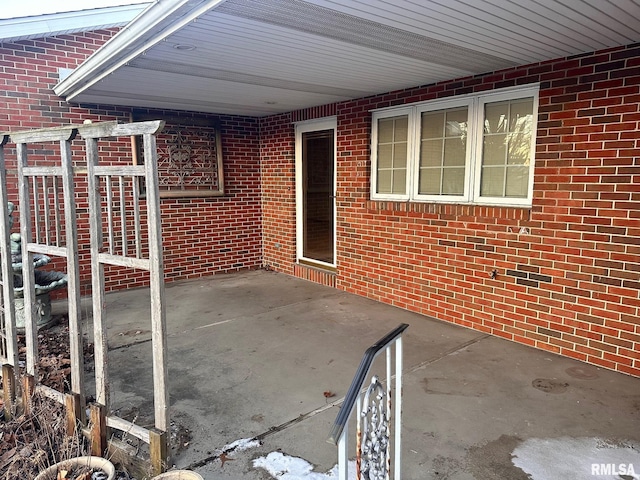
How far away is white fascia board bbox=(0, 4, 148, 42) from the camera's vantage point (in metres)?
5.11

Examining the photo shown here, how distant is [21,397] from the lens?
302 cm

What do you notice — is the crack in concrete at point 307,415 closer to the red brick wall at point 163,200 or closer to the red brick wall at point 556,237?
the red brick wall at point 556,237

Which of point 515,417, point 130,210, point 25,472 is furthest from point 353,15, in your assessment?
point 130,210

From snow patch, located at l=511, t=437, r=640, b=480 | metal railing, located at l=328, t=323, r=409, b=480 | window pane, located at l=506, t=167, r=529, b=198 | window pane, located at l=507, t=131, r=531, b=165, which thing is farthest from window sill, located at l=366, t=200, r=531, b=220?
metal railing, located at l=328, t=323, r=409, b=480

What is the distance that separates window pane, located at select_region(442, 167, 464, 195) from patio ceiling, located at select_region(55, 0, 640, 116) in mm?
966

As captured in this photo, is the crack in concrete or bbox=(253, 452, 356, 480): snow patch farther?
the crack in concrete

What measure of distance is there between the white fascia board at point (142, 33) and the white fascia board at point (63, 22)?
1.35m

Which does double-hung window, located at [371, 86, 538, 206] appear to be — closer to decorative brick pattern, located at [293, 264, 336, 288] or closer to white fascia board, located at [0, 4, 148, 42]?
decorative brick pattern, located at [293, 264, 336, 288]

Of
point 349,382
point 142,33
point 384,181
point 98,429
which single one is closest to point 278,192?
point 384,181

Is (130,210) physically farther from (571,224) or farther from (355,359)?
(571,224)

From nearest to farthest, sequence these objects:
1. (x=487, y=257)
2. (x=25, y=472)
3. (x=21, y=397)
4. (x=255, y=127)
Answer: (x=25, y=472)
(x=21, y=397)
(x=487, y=257)
(x=255, y=127)

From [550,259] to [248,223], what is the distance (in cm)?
500

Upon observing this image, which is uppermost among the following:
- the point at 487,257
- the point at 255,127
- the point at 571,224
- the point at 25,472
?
the point at 255,127

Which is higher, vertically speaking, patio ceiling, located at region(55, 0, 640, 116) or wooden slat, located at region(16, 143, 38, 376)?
patio ceiling, located at region(55, 0, 640, 116)
